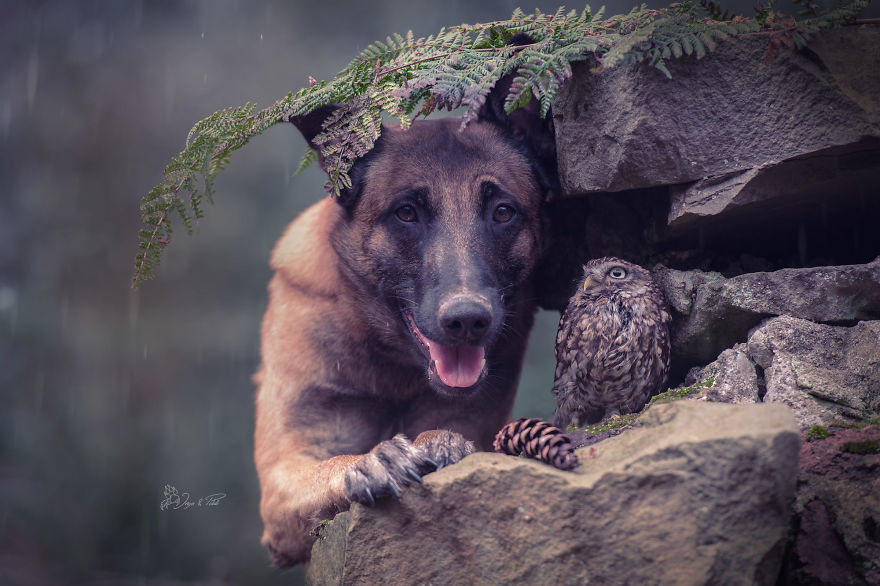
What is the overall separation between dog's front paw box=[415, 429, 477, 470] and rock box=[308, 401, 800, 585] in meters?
0.23

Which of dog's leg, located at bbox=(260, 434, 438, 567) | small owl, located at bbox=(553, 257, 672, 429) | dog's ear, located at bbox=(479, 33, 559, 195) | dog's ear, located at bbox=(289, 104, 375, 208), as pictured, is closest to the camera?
dog's leg, located at bbox=(260, 434, 438, 567)

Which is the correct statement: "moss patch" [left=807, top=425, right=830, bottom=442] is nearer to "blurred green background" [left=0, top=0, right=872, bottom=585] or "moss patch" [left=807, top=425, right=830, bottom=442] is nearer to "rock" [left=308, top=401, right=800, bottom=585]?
"rock" [left=308, top=401, right=800, bottom=585]

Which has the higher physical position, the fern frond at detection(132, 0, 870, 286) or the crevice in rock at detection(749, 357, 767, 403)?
the fern frond at detection(132, 0, 870, 286)

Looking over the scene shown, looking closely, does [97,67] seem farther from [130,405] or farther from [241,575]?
[241,575]

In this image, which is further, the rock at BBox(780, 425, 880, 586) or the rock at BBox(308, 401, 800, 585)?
the rock at BBox(780, 425, 880, 586)

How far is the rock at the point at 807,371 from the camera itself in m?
2.28

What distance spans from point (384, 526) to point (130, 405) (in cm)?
466

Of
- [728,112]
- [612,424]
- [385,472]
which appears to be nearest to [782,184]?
[728,112]

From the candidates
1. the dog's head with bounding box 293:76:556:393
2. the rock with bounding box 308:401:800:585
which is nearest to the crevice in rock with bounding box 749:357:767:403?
the rock with bounding box 308:401:800:585

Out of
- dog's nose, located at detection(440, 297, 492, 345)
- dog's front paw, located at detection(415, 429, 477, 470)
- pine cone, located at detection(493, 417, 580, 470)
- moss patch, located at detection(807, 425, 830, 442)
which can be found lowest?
dog's front paw, located at detection(415, 429, 477, 470)

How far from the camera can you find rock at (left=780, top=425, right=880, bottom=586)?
1.78 meters

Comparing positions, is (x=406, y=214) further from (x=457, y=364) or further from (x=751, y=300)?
(x=751, y=300)

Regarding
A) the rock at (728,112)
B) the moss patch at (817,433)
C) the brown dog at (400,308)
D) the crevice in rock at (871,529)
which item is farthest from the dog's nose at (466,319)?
the crevice in rock at (871,529)

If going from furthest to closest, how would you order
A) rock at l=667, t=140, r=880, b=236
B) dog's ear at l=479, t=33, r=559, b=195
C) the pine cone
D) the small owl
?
dog's ear at l=479, t=33, r=559, b=195, the small owl, rock at l=667, t=140, r=880, b=236, the pine cone
